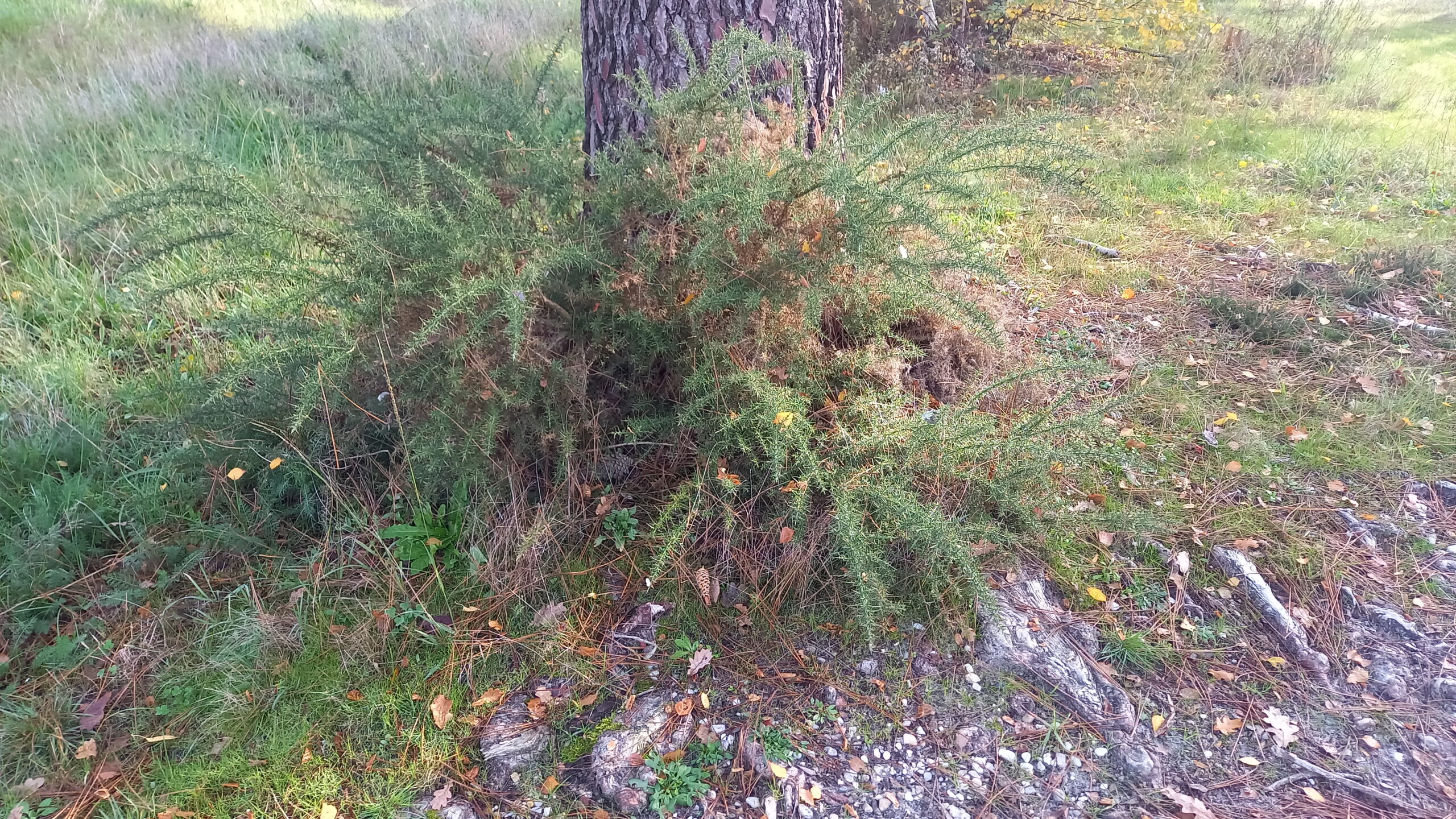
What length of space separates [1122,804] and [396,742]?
210cm

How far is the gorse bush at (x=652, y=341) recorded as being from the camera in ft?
8.01

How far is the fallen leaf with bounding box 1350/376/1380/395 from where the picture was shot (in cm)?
340

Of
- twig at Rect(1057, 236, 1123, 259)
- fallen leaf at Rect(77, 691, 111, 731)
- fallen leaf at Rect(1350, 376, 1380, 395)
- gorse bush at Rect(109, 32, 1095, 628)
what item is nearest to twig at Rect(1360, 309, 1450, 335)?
fallen leaf at Rect(1350, 376, 1380, 395)

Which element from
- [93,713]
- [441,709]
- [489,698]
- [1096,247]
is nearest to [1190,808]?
[489,698]

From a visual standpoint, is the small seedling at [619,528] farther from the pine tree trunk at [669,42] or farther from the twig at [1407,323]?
the twig at [1407,323]

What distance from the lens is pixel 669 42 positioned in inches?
125

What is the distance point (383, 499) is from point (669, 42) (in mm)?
2204

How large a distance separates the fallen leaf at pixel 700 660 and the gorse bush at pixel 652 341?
0.93ft

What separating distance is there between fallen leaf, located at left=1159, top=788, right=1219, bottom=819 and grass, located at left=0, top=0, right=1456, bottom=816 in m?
0.49

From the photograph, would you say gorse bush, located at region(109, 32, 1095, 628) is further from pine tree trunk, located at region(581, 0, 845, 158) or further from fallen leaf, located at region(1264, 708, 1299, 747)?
fallen leaf, located at region(1264, 708, 1299, 747)

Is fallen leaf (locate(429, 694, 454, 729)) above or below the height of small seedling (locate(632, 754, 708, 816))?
above

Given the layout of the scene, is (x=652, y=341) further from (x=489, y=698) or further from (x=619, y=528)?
(x=489, y=698)

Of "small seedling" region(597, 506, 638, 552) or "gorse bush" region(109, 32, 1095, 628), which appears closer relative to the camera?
"gorse bush" region(109, 32, 1095, 628)

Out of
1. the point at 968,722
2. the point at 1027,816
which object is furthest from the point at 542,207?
the point at 1027,816
